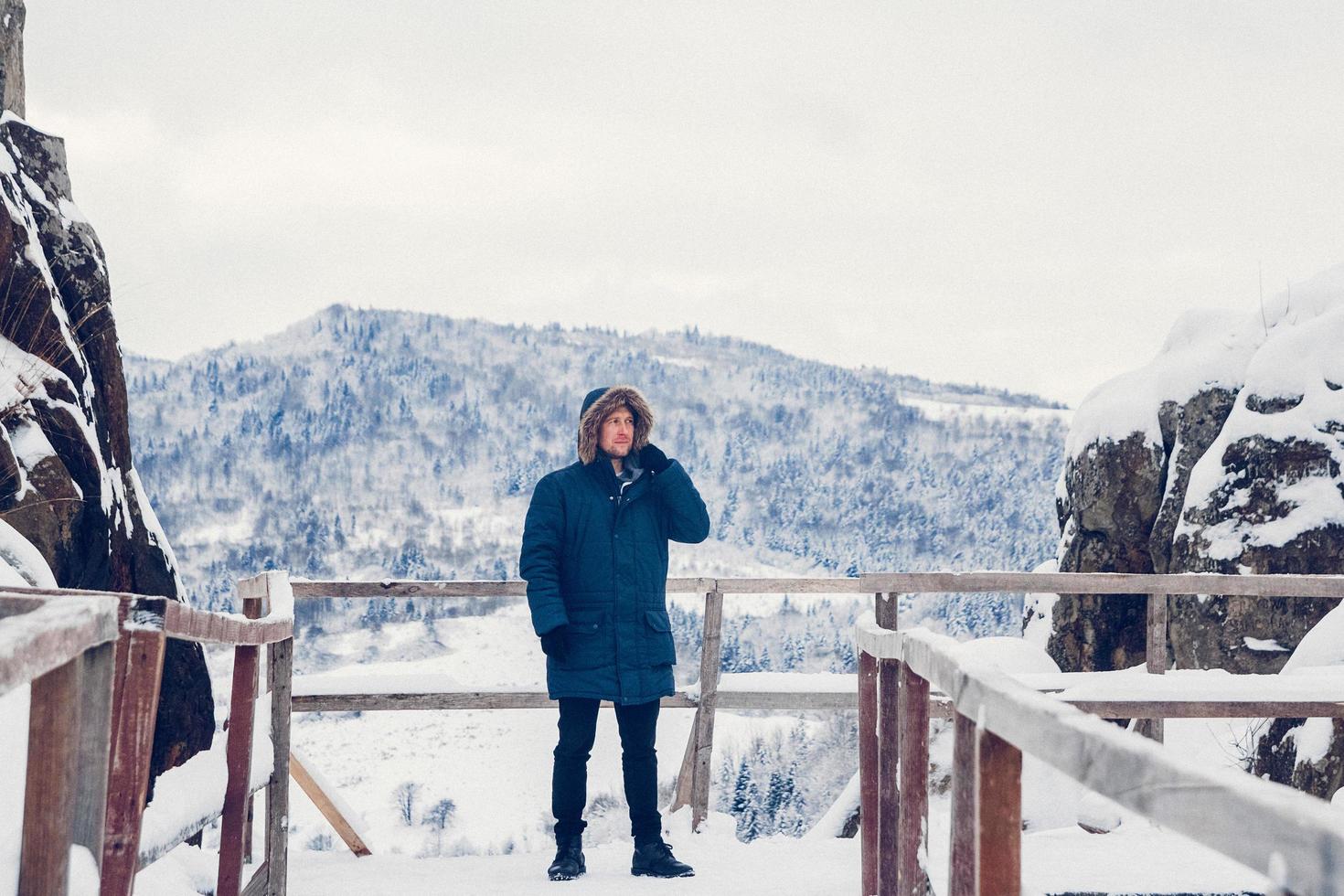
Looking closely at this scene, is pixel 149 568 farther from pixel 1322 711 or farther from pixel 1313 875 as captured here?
pixel 1313 875

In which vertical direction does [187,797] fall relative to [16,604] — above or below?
below

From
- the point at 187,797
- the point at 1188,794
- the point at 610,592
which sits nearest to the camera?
the point at 1188,794

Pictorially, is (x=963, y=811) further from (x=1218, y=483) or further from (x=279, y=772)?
(x=1218, y=483)

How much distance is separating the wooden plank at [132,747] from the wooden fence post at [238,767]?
0.92 meters

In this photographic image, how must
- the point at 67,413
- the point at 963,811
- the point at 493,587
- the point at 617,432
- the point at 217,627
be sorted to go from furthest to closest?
1. the point at 493,587
2. the point at 67,413
3. the point at 617,432
4. the point at 217,627
5. the point at 963,811

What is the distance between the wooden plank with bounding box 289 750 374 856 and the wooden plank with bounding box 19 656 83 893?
417cm

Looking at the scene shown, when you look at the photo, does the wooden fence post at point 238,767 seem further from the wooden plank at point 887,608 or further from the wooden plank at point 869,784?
the wooden plank at point 887,608

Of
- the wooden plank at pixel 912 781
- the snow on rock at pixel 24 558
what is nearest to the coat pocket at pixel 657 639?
the wooden plank at pixel 912 781

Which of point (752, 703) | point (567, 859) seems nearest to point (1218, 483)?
point (752, 703)

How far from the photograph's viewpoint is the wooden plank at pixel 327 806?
211 inches

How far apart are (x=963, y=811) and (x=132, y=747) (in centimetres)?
139

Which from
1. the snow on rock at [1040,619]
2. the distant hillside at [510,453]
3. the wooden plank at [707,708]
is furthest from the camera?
the distant hillside at [510,453]

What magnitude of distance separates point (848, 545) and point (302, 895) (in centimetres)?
7837

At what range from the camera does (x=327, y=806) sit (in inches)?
217
